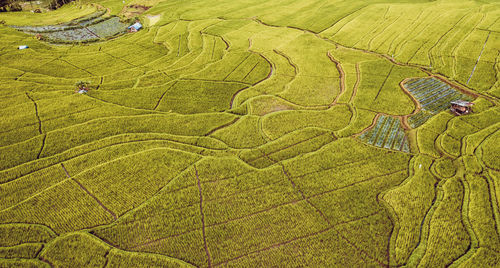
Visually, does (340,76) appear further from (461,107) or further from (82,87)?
(82,87)

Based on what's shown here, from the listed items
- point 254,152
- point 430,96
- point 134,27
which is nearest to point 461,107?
point 430,96

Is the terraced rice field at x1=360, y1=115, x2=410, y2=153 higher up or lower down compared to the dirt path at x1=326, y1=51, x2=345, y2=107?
lower down

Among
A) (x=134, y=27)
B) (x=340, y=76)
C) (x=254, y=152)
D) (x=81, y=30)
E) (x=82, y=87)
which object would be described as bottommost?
(x=254, y=152)

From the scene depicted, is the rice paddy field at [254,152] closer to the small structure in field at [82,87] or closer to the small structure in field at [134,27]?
the small structure in field at [82,87]

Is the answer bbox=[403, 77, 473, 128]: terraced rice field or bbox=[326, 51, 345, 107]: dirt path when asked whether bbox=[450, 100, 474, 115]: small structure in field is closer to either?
bbox=[403, 77, 473, 128]: terraced rice field

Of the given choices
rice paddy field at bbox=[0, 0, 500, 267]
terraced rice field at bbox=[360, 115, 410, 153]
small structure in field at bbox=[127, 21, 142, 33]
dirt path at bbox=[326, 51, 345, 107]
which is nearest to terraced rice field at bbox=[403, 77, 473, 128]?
rice paddy field at bbox=[0, 0, 500, 267]
